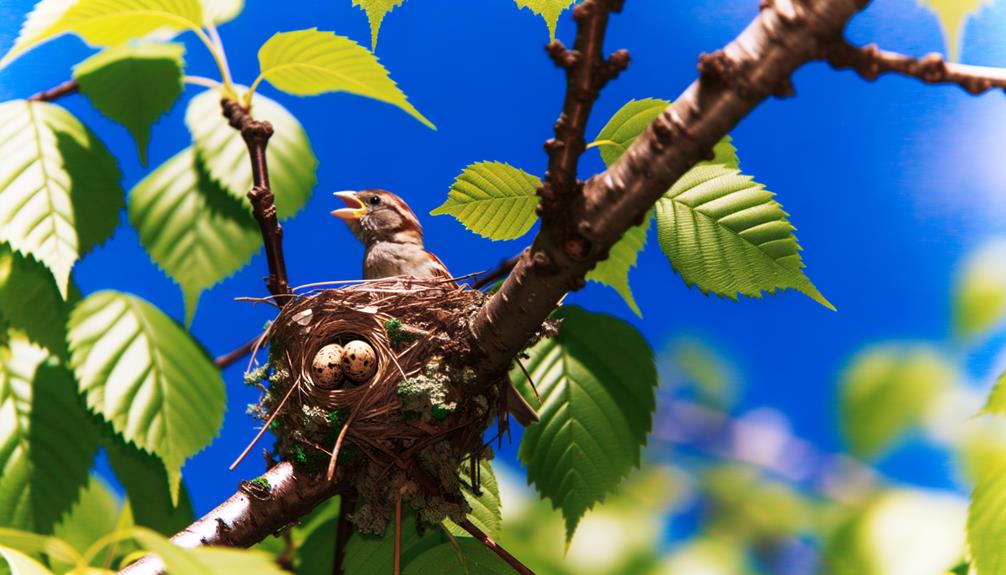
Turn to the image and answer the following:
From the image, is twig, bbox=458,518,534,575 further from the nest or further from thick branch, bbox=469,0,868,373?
thick branch, bbox=469,0,868,373

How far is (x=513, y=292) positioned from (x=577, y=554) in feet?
3.68

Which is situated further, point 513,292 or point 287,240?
point 287,240

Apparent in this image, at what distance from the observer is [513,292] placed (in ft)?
4.04

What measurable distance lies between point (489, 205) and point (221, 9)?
894mm

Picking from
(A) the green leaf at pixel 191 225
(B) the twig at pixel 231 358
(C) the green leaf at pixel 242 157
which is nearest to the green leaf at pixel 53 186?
(A) the green leaf at pixel 191 225

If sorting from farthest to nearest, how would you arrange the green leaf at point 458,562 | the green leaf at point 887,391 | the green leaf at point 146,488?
the green leaf at point 146,488
the green leaf at point 887,391
the green leaf at point 458,562

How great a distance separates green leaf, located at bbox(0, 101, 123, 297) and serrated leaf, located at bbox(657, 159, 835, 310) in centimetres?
106

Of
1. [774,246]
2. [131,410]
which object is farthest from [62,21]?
[774,246]

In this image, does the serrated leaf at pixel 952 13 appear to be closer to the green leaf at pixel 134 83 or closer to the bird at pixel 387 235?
the bird at pixel 387 235

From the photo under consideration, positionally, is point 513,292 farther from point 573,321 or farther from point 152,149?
point 152,149

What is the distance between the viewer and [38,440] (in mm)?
1910

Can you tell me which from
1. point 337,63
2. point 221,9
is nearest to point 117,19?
point 337,63

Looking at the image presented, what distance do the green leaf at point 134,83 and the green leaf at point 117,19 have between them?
348 millimetres

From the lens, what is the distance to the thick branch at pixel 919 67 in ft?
2.88
